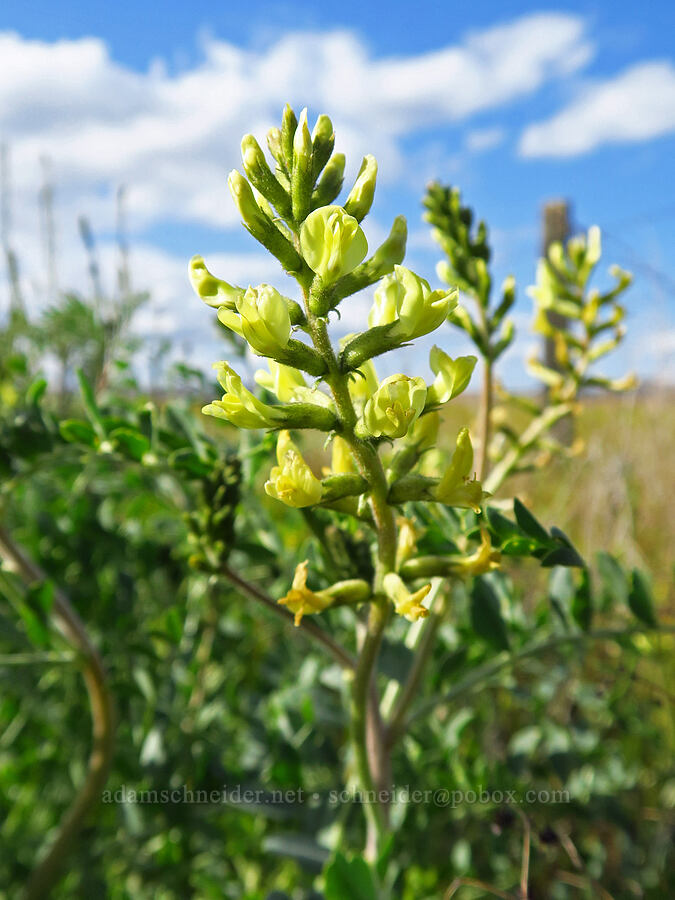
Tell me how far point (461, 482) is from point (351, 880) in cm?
51

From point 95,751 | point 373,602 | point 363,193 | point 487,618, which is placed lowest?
point 95,751

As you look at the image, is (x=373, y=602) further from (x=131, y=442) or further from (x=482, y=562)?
(x=131, y=442)

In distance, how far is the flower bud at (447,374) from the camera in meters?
0.87

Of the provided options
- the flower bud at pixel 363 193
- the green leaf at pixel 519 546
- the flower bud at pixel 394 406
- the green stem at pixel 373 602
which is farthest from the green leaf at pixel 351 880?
the flower bud at pixel 363 193

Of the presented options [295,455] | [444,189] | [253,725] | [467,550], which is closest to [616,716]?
[253,725]

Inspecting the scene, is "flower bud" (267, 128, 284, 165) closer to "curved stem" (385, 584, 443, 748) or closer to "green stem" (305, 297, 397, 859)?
"green stem" (305, 297, 397, 859)

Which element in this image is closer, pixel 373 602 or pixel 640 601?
pixel 373 602

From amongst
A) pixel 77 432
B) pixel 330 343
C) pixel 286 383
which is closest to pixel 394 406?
pixel 330 343

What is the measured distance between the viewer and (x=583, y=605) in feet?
4.17

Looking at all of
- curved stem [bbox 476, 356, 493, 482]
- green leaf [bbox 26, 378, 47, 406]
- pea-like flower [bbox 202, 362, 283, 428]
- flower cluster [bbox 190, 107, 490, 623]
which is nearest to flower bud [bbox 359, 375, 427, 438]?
flower cluster [bbox 190, 107, 490, 623]

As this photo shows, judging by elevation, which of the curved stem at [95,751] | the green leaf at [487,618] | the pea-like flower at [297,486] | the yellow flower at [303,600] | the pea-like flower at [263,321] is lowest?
the curved stem at [95,751]

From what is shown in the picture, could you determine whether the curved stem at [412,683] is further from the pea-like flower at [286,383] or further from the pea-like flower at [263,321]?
the pea-like flower at [263,321]

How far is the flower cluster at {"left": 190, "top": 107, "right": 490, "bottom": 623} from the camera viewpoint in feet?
2.57

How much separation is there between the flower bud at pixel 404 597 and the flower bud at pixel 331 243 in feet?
1.09
